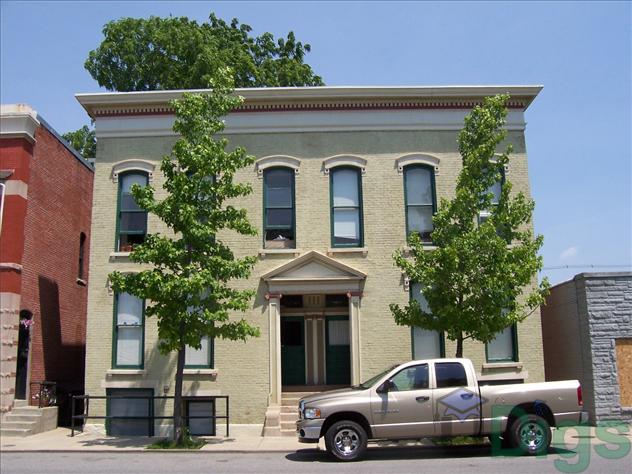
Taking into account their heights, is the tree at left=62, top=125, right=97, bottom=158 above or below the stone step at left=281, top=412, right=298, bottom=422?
above

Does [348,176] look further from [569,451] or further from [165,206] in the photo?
[569,451]

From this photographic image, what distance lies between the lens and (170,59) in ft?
100

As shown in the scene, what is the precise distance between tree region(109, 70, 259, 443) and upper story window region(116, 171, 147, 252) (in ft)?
12.7

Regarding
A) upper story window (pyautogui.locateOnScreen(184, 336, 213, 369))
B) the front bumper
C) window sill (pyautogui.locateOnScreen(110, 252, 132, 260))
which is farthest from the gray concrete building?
window sill (pyautogui.locateOnScreen(110, 252, 132, 260))

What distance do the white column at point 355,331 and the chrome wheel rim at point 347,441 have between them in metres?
5.31

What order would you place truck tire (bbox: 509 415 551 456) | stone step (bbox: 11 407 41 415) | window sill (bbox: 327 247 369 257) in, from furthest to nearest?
1. window sill (bbox: 327 247 369 257)
2. stone step (bbox: 11 407 41 415)
3. truck tire (bbox: 509 415 551 456)

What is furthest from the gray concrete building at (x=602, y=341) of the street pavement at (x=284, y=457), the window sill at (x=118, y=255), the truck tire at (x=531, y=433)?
the window sill at (x=118, y=255)

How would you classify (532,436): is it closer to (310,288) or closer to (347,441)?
(347,441)

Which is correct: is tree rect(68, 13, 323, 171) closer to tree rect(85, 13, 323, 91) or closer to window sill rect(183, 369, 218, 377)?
tree rect(85, 13, 323, 91)

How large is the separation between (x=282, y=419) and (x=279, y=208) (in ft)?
18.8

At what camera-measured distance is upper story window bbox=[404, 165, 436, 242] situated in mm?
19328

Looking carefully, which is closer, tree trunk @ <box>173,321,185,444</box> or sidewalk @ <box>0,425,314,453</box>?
sidewalk @ <box>0,425,314,453</box>

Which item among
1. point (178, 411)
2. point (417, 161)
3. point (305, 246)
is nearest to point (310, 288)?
point (305, 246)

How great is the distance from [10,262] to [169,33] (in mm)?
15073
